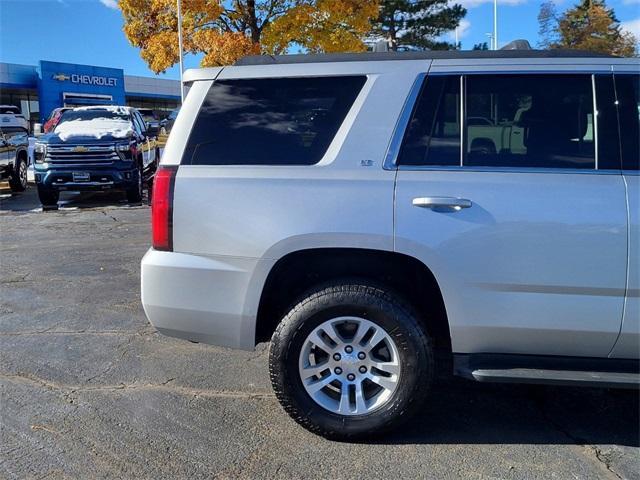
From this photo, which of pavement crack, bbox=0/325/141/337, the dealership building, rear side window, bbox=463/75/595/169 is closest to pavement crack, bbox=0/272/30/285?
pavement crack, bbox=0/325/141/337

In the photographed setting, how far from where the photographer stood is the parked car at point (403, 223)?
3.04 metres

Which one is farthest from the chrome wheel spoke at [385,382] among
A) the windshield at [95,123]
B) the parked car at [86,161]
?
the windshield at [95,123]

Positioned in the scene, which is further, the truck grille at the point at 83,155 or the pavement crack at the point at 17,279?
the truck grille at the point at 83,155

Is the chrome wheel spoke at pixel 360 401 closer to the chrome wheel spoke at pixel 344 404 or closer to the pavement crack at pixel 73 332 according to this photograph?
the chrome wheel spoke at pixel 344 404

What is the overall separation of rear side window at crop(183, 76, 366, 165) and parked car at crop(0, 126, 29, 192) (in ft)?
39.8

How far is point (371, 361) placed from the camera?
3262 mm

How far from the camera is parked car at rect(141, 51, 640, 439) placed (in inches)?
120

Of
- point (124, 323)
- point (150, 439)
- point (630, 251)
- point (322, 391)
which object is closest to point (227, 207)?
point (322, 391)

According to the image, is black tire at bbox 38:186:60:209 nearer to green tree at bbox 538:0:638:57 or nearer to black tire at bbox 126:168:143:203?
black tire at bbox 126:168:143:203

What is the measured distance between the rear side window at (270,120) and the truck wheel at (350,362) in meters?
0.83

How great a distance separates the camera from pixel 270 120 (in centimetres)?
339

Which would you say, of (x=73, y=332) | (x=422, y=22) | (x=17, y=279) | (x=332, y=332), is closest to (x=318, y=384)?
(x=332, y=332)

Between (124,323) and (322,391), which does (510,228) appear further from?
(124,323)

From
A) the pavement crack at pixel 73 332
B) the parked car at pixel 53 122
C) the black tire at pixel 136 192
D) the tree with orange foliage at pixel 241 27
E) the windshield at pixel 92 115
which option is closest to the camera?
the pavement crack at pixel 73 332
